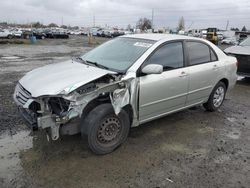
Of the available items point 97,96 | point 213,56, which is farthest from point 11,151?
point 213,56

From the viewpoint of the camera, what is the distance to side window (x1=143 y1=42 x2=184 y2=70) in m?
4.31

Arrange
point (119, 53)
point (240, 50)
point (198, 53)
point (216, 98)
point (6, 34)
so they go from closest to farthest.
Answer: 1. point (119, 53)
2. point (198, 53)
3. point (216, 98)
4. point (240, 50)
5. point (6, 34)

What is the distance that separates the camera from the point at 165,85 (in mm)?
4328

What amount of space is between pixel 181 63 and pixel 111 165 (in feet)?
7.23

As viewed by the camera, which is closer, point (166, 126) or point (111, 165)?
point (111, 165)

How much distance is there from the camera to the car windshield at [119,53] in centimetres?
417

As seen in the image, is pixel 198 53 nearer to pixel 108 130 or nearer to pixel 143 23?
pixel 108 130

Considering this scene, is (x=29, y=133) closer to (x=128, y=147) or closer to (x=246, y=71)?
(x=128, y=147)

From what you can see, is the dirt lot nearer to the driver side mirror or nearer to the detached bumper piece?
the detached bumper piece

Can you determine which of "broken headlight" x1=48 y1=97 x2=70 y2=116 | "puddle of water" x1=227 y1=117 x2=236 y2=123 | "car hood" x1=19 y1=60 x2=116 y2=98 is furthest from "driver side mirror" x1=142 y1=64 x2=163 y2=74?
"puddle of water" x1=227 y1=117 x2=236 y2=123

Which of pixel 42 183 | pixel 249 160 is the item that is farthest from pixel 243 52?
pixel 42 183

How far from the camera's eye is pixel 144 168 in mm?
3533

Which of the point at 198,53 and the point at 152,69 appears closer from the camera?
the point at 152,69

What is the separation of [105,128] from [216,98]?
9.98ft
